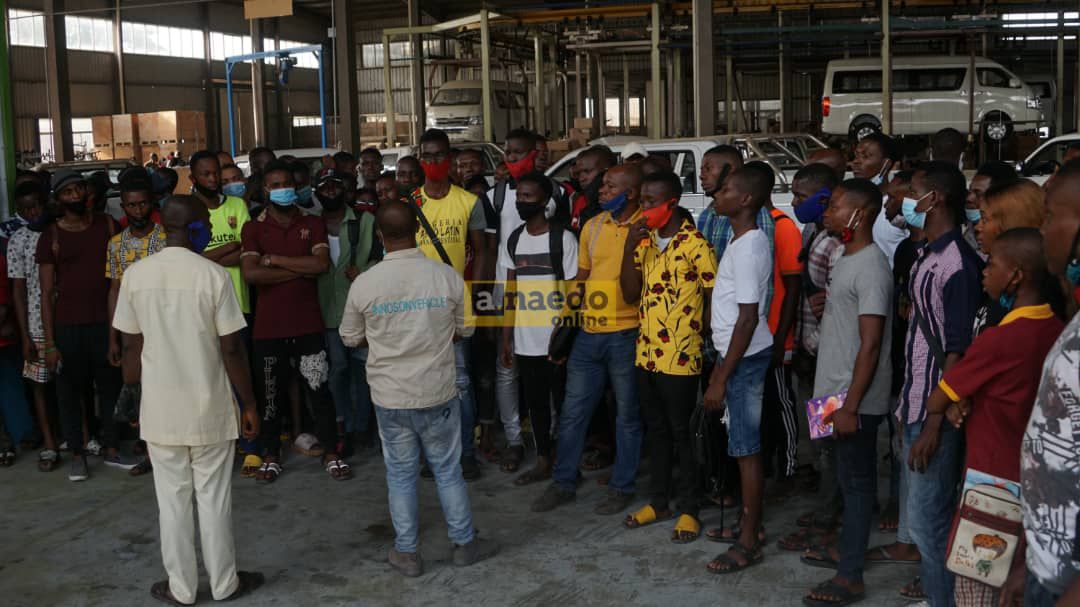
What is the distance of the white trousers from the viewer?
4004 millimetres

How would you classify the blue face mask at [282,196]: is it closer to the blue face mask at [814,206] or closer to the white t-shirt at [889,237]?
the blue face mask at [814,206]

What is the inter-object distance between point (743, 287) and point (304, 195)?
3.14 metres

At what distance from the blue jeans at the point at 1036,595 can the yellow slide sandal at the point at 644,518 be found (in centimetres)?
269

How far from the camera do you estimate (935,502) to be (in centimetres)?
346

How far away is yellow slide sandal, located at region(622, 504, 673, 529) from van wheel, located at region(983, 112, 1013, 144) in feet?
50.4

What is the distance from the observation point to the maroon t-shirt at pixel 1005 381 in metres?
2.86

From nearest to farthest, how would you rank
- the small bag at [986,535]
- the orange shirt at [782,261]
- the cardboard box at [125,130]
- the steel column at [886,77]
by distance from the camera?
the small bag at [986,535] → the orange shirt at [782,261] → the steel column at [886,77] → the cardboard box at [125,130]

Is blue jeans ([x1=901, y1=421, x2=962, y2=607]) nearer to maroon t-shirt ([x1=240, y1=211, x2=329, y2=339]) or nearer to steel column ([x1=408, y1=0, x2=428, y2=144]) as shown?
maroon t-shirt ([x1=240, y1=211, x2=329, y2=339])

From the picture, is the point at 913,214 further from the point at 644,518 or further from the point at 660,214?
the point at 644,518

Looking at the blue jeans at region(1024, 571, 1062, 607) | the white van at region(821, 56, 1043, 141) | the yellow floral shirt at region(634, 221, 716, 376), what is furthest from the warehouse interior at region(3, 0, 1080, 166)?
the blue jeans at region(1024, 571, 1062, 607)

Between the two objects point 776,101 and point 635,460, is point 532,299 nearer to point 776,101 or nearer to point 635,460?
point 635,460

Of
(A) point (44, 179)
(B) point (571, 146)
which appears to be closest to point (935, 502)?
(A) point (44, 179)

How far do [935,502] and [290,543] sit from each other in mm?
2967

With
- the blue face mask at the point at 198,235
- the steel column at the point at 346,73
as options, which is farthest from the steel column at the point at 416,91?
the blue face mask at the point at 198,235
